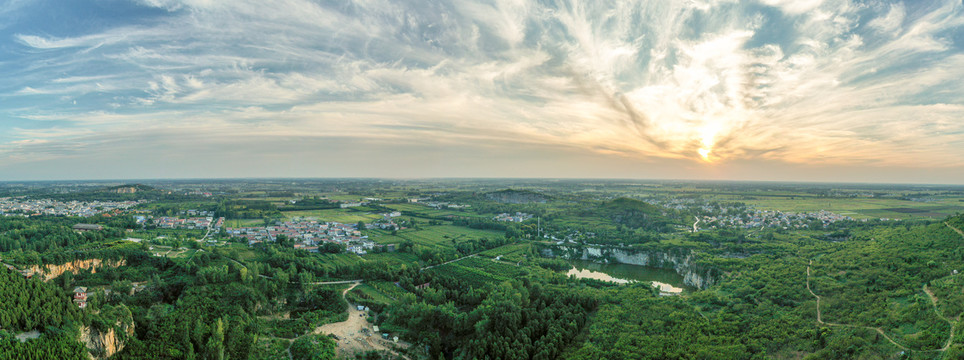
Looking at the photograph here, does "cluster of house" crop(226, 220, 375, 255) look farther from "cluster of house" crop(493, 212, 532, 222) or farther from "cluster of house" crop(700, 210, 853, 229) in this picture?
"cluster of house" crop(700, 210, 853, 229)

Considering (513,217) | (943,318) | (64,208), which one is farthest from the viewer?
(513,217)

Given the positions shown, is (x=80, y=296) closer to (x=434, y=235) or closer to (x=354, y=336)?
(x=354, y=336)

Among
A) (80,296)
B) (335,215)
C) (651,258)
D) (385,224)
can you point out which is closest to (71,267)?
(80,296)

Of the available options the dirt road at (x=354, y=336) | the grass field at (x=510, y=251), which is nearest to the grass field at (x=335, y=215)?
the grass field at (x=510, y=251)

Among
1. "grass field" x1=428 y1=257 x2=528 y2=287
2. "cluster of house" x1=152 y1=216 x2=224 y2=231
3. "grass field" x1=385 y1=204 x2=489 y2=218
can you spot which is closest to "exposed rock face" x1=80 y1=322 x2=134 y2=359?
"grass field" x1=428 y1=257 x2=528 y2=287

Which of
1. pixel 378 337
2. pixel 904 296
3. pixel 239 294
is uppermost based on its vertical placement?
pixel 904 296

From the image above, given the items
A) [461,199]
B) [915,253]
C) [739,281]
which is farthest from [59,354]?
[461,199]

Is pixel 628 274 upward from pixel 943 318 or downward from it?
downward

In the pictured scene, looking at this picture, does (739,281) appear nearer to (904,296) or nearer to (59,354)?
(904,296)
